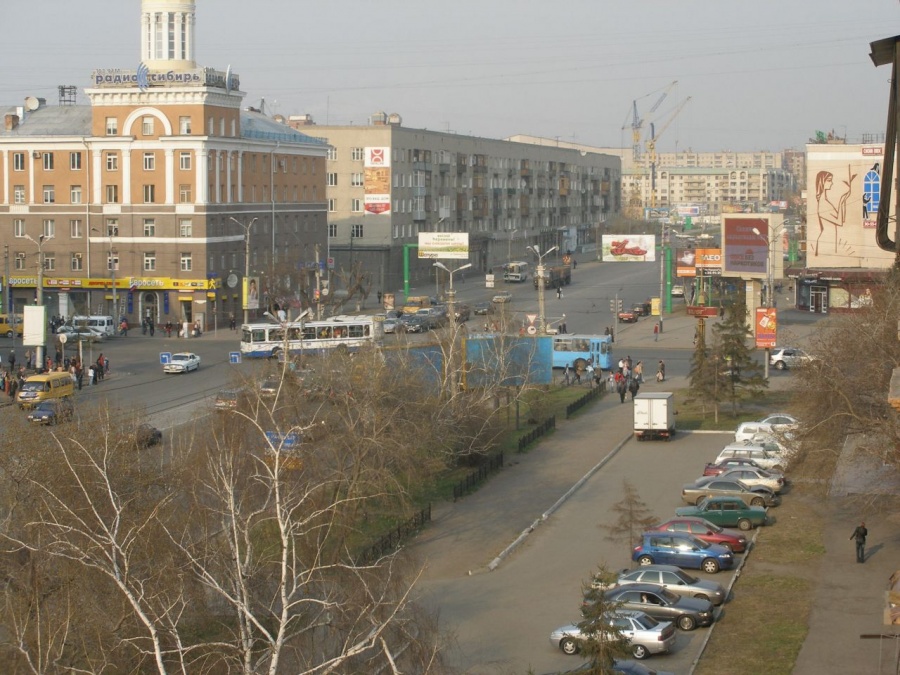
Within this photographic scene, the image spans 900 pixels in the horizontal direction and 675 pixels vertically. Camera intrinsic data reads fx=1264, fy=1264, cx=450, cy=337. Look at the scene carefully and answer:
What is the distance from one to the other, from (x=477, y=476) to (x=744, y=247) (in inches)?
1362

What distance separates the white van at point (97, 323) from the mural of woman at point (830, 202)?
34.6 meters

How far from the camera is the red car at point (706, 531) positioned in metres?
22.7

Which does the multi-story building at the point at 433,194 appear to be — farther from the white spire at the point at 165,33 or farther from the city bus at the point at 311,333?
the city bus at the point at 311,333

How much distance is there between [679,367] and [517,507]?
22.4 metres

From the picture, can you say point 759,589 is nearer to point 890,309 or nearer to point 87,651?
point 890,309

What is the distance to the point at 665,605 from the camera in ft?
61.8

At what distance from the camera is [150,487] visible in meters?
17.1

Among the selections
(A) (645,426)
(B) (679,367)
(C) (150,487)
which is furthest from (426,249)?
(C) (150,487)

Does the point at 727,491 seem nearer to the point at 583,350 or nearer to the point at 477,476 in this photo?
the point at 477,476

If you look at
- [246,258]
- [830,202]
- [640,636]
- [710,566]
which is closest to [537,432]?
Result: [710,566]

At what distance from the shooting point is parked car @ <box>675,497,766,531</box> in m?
24.5

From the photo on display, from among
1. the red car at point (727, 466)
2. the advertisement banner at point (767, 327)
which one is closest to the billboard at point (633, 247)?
the advertisement banner at point (767, 327)

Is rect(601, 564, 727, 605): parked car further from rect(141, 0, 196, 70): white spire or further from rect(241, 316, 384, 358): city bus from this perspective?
rect(141, 0, 196, 70): white spire

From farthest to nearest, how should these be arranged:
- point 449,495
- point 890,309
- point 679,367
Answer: point 679,367 < point 449,495 < point 890,309
